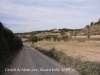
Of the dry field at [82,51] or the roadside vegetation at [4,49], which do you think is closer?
the roadside vegetation at [4,49]

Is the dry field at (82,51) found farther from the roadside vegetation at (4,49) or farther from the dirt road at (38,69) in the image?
the roadside vegetation at (4,49)

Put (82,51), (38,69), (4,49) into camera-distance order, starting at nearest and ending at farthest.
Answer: (38,69) < (4,49) < (82,51)

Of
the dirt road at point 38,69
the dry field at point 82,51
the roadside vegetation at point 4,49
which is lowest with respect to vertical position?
the dry field at point 82,51

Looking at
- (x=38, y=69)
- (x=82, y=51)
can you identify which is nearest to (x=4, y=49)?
(x=38, y=69)

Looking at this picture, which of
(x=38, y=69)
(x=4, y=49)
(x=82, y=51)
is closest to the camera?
(x=38, y=69)

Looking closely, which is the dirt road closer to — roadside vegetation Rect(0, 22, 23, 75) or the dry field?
roadside vegetation Rect(0, 22, 23, 75)

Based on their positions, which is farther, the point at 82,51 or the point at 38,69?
the point at 82,51

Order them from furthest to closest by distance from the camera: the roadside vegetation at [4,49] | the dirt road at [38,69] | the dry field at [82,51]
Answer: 1. the dry field at [82,51]
2. the roadside vegetation at [4,49]
3. the dirt road at [38,69]

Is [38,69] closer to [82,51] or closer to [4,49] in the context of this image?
[4,49]

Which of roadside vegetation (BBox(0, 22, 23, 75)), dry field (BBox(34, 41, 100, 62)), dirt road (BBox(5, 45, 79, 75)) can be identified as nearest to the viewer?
dirt road (BBox(5, 45, 79, 75))

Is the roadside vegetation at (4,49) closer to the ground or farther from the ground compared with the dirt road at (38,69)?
farther from the ground

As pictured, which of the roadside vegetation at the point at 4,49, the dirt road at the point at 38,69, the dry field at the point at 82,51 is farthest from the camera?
the dry field at the point at 82,51

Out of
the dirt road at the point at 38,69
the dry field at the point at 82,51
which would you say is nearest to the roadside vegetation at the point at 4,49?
the dirt road at the point at 38,69

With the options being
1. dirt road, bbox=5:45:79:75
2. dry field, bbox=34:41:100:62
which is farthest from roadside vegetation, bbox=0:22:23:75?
dry field, bbox=34:41:100:62
